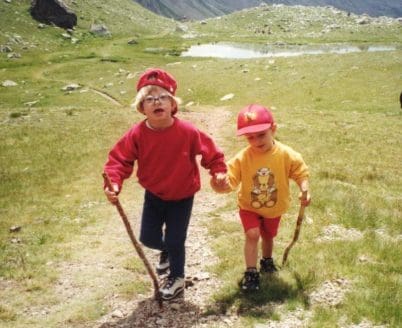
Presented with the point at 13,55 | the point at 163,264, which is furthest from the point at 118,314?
the point at 13,55

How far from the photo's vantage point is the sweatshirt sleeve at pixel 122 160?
23.4ft

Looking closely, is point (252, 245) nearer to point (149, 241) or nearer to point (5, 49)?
point (149, 241)

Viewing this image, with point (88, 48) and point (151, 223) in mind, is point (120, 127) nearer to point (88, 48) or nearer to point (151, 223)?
point (151, 223)

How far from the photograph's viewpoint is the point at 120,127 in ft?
83.7

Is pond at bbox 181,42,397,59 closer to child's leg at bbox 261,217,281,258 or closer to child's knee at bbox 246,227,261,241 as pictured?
child's leg at bbox 261,217,281,258

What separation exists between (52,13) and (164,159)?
109m

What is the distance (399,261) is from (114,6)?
488ft

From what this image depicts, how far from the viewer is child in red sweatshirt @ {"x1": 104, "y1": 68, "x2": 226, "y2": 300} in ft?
22.7

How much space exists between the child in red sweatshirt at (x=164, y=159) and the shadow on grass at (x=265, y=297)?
34.4 inches

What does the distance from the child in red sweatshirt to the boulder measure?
107 m

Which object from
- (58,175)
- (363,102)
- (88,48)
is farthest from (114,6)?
(58,175)

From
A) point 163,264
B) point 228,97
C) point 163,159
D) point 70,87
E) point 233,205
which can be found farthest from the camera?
point 70,87

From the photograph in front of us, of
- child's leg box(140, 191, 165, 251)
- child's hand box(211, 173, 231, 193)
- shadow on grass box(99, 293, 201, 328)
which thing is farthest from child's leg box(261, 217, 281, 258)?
child's leg box(140, 191, 165, 251)

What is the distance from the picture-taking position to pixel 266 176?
24.1 feet
